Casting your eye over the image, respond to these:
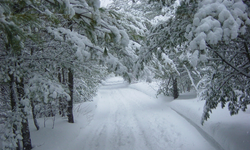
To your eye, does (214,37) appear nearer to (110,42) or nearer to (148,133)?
(110,42)

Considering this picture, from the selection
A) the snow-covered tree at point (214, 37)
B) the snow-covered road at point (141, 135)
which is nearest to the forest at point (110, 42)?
the snow-covered tree at point (214, 37)

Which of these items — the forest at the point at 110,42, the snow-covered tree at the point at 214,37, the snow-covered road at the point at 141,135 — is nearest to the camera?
the snow-covered tree at the point at 214,37

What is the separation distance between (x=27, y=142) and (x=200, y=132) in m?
6.31

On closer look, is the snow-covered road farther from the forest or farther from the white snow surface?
the forest

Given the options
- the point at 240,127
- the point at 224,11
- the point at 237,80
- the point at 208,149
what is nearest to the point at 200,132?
the point at 208,149

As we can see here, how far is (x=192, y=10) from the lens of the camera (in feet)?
11.1

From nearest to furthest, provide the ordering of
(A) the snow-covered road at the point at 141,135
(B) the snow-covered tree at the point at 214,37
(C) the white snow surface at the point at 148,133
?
1. (B) the snow-covered tree at the point at 214,37
2. (C) the white snow surface at the point at 148,133
3. (A) the snow-covered road at the point at 141,135

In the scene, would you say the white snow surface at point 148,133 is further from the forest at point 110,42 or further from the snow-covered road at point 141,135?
the forest at point 110,42

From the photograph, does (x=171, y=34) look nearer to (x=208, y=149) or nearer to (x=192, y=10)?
(x=192, y=10)

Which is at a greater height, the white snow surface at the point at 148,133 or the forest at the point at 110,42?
the forest at the point at 110,42

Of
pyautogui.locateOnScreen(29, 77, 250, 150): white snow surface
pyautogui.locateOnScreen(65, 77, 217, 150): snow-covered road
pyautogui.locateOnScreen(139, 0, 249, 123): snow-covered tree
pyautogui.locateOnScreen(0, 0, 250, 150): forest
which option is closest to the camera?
pyautogui.locateOnScreen(139, 0, 249, 123): snow-covered tree

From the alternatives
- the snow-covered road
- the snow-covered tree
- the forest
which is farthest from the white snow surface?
the snow-covered tree

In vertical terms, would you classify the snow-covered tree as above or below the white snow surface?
above

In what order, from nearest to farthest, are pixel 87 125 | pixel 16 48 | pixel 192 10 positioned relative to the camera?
pixel 16 48
pixel 192 10
pixel 87 125
